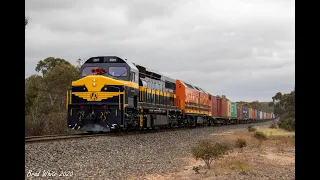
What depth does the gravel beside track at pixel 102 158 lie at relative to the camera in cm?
975

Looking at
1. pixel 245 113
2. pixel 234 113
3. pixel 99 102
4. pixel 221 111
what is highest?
pixel 99 102

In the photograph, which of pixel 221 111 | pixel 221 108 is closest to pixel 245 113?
pixel 221 111

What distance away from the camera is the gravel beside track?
9750 millimetres

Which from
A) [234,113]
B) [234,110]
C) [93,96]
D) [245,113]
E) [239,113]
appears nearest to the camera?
[93,96]

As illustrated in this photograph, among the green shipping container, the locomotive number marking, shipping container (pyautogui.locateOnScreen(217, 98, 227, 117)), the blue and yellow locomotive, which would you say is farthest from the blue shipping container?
the locomotive number marking

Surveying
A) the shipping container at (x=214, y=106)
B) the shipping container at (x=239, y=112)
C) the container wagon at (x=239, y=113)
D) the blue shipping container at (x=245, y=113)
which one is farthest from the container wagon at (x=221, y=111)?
the blue shipping container at (x=245, y=113)

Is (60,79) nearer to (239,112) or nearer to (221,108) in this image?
(221,108)

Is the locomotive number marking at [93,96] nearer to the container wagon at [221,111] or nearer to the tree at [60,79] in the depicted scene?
the tree at [60,79]

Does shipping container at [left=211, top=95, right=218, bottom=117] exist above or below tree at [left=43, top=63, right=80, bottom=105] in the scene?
below

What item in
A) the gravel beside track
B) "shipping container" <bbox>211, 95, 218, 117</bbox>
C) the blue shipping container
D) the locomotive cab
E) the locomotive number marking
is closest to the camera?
the gravel beside track

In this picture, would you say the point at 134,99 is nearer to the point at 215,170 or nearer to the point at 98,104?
the point at 98,104

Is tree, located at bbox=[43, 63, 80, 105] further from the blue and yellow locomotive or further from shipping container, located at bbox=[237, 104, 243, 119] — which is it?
shipping container, located at bbox=[237, 104, 243, 119]

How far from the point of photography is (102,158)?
40.0ft
